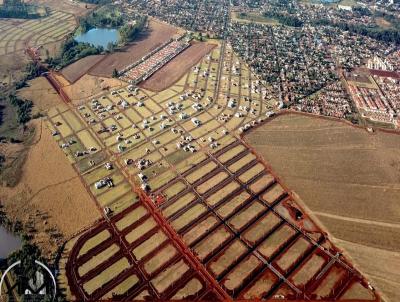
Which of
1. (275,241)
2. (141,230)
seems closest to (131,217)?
(141,230)

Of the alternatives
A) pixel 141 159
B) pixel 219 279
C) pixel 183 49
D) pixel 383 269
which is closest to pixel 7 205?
pixel 141 159

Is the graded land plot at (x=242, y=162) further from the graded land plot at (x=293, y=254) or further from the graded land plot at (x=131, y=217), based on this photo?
the graded land plot at (x=131, y=217)

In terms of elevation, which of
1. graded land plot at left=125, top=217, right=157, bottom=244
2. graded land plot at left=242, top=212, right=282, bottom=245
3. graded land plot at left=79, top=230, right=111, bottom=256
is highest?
graded land plot at left=242, top=212, right=282, bottom=245

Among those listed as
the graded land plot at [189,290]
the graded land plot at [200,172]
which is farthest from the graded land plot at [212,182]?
the graded land plot at [189,290]

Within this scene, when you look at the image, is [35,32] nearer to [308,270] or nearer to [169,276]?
[169,276]

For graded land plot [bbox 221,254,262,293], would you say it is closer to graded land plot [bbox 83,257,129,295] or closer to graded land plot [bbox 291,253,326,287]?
graded land plot [bbox 291,253,326,287]

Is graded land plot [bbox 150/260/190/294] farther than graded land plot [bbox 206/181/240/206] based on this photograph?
No

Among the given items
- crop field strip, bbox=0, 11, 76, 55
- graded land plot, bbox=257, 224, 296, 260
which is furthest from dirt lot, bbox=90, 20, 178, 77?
graded land plot, bbox=257, 224, 296, 260
